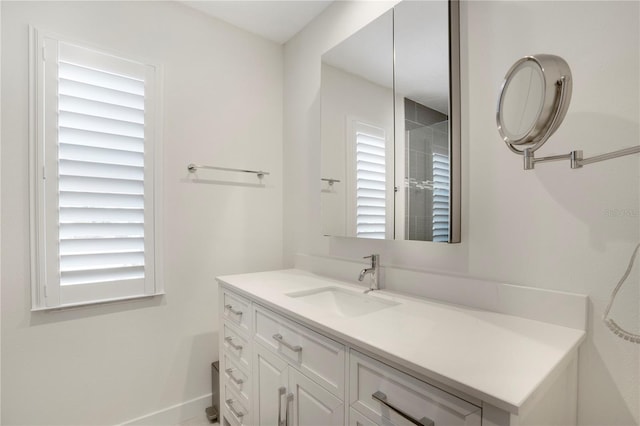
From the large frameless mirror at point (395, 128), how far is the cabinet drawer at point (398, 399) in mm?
635

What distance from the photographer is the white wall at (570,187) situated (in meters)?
0.92

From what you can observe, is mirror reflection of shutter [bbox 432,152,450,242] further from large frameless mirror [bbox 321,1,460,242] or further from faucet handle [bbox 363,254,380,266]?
faucet handle [bbox 363,254,380,266]

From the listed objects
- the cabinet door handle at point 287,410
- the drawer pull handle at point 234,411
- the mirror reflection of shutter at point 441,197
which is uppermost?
the mirror reflection of shutter at point 441,197

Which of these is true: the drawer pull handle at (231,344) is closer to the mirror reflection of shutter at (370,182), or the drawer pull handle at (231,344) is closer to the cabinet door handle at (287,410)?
the cabinet door handle at (287,410)

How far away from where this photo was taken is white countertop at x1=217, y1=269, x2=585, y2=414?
688 mm

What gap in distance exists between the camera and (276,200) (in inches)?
95.2

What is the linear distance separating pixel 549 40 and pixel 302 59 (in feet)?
5.12

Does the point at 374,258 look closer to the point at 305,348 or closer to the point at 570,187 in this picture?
the point at 305,348

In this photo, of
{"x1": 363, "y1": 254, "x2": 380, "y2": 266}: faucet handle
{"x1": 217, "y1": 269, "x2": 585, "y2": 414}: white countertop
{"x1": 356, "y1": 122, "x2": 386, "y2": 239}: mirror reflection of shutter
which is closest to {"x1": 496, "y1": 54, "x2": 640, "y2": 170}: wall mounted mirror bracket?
{"x1": 217, "y1": 269, "x2": 585, "y2": 414}: white countertop

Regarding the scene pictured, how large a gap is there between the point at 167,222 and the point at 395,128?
1.44 m

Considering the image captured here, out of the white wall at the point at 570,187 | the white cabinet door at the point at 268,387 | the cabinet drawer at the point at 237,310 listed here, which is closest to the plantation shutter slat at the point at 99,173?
the cabinet drawer at the point at 237,310

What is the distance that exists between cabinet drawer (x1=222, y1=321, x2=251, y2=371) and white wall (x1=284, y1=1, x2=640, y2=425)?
862 millimetres

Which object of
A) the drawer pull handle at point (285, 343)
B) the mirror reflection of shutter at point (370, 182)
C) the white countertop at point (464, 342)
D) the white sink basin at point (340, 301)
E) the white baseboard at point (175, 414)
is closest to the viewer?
the white countertop at point (464, 342)

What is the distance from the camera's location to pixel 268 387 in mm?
1384
